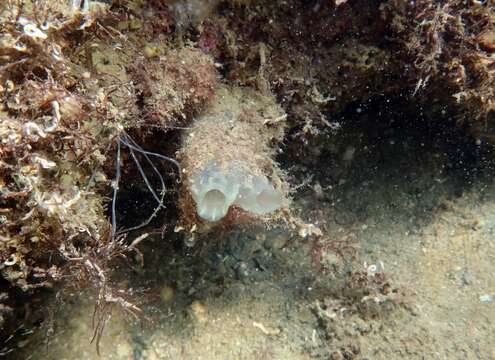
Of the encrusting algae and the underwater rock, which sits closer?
the encrusting algae

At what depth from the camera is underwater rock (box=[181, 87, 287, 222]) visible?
7.77ft

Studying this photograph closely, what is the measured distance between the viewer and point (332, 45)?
291 cm

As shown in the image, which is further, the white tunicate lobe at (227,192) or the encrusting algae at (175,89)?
the white tunicate lobe at (227,192)

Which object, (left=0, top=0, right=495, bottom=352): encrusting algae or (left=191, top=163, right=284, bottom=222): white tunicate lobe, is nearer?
(left=0, top=0, right=495, bottom=352): encrusting algae

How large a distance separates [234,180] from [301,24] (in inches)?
52.7

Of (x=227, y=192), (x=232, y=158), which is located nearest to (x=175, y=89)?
(x=232, y=158)

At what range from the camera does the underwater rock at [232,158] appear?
2.37 metres

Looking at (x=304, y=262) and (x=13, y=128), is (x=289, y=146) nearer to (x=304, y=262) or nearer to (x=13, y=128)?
(x=304, y=262)

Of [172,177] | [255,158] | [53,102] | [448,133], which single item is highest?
[448,133]

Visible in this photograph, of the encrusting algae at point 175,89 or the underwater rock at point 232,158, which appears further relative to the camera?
the underwater rock at point 232,158

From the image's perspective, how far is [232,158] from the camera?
2434 millimetres

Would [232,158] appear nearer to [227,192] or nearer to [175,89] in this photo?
[227,192]

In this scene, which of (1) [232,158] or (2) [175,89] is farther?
(2) [175,89]

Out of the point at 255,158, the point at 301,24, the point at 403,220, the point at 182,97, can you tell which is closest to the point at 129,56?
the point at 182,97
